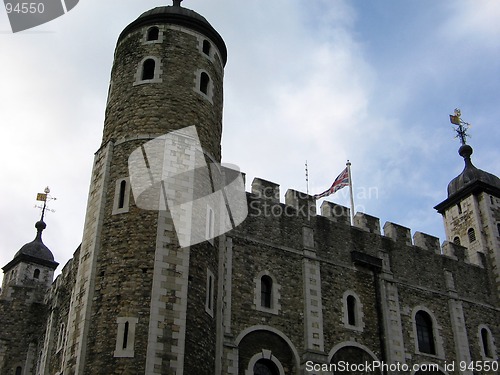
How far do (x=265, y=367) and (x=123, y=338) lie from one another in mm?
5134

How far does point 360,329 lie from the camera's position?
22.3 meters

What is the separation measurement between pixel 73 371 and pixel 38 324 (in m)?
12.5

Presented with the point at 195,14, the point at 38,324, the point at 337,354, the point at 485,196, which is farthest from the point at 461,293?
the point at 38,324

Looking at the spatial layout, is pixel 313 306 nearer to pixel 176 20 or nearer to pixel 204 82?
pixel 204 82

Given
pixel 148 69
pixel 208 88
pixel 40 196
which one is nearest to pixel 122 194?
pixel 148 69

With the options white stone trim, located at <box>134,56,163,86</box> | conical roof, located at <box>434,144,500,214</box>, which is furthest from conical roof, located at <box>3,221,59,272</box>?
conical roof, located at <box>434,144,500,214</box>

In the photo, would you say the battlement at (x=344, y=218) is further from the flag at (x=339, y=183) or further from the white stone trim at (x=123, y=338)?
the white stone trim at (x=123, y=338)

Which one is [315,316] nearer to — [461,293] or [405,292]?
[405,292]

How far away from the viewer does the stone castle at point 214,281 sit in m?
17.3

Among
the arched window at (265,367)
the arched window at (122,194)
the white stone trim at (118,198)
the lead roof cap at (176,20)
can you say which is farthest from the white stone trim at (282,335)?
the lead roof cap at (176,20)
